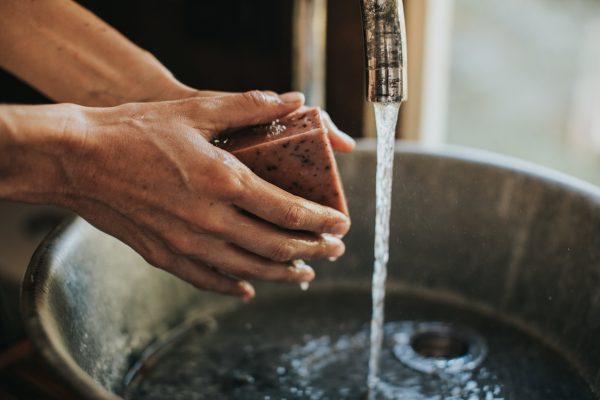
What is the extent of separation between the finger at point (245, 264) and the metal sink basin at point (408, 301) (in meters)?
0.16

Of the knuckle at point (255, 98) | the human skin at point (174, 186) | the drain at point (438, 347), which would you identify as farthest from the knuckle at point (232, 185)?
the drain at point (438, 347)

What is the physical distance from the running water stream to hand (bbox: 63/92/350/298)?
0.12 m

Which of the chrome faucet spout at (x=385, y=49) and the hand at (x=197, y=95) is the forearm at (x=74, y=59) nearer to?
the hand at (x=197, y=95)

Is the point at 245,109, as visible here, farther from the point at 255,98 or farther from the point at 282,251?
the point at 282,251

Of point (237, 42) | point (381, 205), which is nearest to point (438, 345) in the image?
point (381, 205)

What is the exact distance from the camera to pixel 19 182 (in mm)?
707

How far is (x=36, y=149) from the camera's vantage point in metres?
0.69

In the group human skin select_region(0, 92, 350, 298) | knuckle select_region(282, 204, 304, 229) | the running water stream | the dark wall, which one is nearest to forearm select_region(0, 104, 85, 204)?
→ human skin select_region(0, 92, 350, 298)

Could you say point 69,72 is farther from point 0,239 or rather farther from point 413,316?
point 0,239

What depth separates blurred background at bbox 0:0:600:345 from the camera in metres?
2.02

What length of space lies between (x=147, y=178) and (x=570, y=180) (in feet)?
2.01

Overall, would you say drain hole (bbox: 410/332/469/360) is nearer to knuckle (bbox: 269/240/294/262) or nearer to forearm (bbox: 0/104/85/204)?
knuckle (bbox: 269/240/294/262)

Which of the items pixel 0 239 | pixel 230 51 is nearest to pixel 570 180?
pixel 230 51

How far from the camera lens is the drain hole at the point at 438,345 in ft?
3.33
